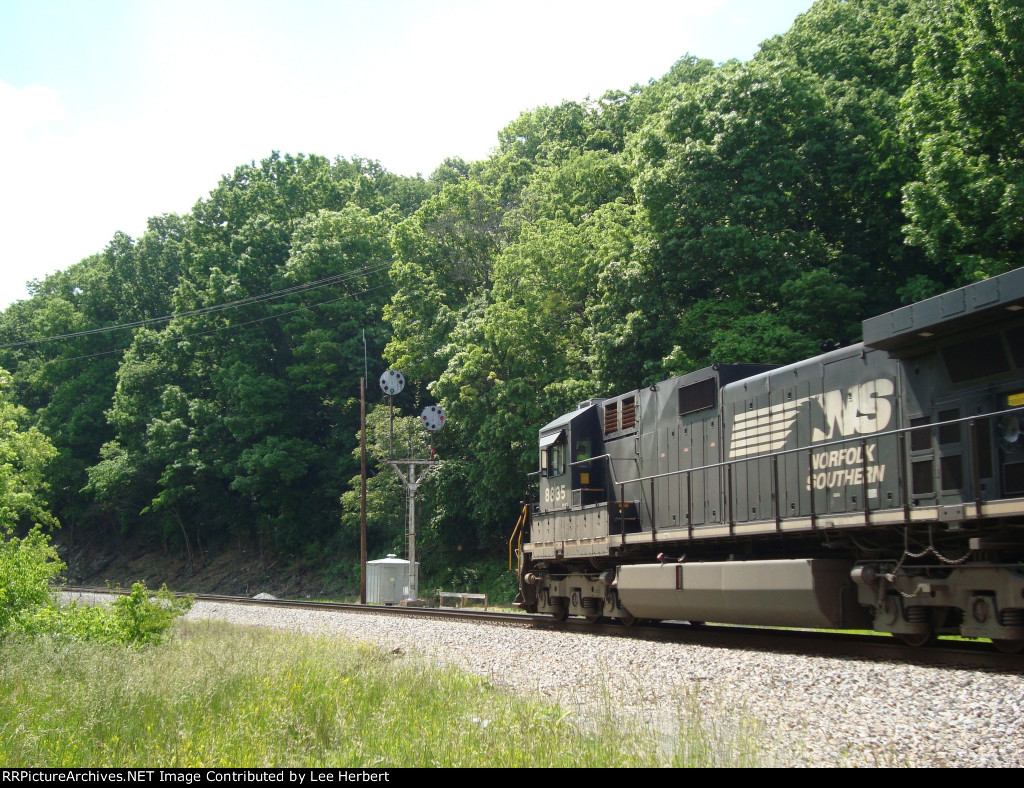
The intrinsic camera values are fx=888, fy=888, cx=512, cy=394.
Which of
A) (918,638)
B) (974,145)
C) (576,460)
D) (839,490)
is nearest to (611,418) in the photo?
(576,460)

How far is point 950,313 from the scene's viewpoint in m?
9.88

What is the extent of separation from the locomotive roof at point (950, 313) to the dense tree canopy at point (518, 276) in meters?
11.8

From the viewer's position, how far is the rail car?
9438mm

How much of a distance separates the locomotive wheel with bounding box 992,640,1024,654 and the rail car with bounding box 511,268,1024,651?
0.02m

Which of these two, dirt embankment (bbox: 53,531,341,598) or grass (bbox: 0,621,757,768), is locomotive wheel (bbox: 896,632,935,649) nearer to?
grass (bbox: 0,621,757,768)

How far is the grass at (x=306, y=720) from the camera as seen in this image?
6473 millimetres

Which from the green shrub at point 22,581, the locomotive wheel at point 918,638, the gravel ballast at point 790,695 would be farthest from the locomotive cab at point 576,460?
the green shrub at point 22,581

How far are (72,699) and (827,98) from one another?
2632 centimetres

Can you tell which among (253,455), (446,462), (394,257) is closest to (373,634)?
(446,462)

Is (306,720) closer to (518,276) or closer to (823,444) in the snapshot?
(823,444)

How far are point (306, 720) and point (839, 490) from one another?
7.16m

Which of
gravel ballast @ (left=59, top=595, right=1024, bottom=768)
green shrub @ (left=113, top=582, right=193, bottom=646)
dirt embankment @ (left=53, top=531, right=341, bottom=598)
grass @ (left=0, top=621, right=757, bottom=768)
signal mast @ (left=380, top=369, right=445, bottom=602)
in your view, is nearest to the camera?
gravel ballast @ (left=59, top=595, right=1024, bottom=768)

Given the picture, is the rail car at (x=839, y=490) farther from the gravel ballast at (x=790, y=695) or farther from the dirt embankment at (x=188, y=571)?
the dirt embankment at (x=188, y=571)

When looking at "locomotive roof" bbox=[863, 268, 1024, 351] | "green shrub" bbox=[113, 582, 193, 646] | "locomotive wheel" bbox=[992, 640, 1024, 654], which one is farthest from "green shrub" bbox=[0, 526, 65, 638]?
"locomotive wheel" bbox=[992, 640, 1024, 654]
